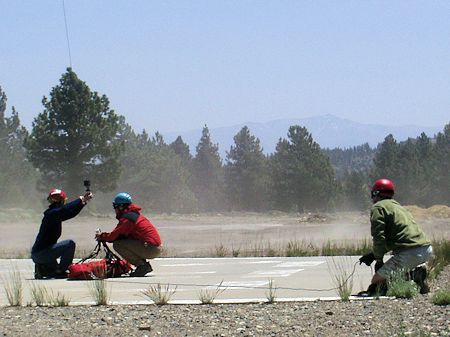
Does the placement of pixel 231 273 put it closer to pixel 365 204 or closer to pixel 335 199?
pixel 335 199

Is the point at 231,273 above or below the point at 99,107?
below

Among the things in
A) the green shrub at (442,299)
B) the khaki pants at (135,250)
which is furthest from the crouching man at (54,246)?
the green shrub at (442,299)

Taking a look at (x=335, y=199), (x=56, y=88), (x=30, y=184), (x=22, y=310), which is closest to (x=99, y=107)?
(x=56, y=88)

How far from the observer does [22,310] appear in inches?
441

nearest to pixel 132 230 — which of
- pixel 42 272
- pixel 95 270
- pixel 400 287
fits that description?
pixel 95 270

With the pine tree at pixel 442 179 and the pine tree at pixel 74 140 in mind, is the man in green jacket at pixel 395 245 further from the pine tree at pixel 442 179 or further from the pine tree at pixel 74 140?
the pine tree at pixel 442 179

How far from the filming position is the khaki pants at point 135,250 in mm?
15008

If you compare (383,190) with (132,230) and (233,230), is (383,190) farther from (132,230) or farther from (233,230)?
(233,230)

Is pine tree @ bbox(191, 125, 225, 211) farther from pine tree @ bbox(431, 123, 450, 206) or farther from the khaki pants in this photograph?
the khaki pants

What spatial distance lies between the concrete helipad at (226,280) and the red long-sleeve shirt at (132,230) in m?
0.66

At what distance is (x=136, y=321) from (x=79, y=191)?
5471 centimetres

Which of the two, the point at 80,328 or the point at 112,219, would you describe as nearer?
the point at 80,328

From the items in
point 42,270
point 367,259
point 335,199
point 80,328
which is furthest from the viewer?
point 335,199

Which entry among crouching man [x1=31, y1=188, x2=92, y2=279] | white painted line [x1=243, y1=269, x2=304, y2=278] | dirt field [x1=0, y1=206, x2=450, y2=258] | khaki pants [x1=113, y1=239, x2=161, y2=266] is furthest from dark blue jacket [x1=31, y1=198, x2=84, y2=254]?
dirt field [x1=0, y1=206, x2=450, y2=258]
